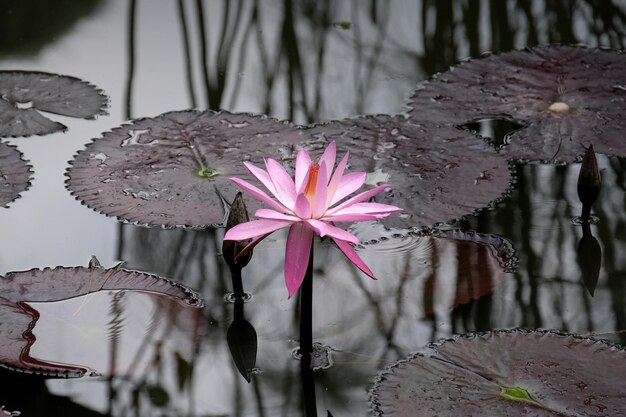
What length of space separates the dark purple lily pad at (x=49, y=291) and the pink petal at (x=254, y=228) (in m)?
0.50

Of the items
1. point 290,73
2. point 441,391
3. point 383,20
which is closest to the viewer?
point 441,391

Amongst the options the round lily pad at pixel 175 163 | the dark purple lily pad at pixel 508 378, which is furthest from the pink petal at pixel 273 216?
the round lily pad at pixel 175 163

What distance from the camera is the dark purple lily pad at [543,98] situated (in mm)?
2986

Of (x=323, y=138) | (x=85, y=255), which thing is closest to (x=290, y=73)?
(x=323, y=138)

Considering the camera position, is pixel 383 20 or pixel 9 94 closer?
pixel 9 94

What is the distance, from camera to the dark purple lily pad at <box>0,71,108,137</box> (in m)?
3.15

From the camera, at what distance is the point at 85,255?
2.52 m

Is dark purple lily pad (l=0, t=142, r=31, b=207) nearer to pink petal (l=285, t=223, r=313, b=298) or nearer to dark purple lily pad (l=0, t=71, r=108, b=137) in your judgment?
dark purple lily pad (l=0, t=71, r=108, b=137)

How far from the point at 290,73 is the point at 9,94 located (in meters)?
0.96

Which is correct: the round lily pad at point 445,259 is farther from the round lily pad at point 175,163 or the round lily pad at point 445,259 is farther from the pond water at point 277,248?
the round lily pad at point 175,163

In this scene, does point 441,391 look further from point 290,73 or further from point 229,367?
point 290,73

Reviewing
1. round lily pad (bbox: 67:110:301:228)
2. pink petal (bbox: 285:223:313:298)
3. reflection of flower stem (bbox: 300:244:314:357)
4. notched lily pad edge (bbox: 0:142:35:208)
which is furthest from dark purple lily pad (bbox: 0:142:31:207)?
pink petal (bbox: 285:223:313:298)

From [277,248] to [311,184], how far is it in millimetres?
714

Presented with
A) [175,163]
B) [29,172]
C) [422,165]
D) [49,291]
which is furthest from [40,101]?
[422,165]
